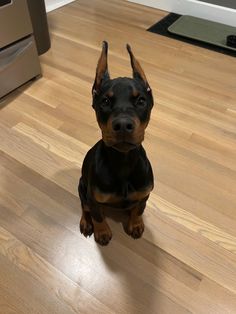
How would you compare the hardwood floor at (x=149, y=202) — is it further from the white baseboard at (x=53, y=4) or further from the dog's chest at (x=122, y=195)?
the white baseboard at (x=53, y=4)

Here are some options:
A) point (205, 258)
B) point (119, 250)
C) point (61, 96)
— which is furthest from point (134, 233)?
point (61, 96)

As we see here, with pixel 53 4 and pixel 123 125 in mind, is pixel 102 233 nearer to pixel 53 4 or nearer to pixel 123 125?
pixel 123 125

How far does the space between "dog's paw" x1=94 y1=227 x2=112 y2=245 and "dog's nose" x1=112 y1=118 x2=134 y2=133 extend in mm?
581

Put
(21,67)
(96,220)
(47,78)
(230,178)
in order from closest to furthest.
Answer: (96,220)
(230,178)
(21,67)
(47,78)

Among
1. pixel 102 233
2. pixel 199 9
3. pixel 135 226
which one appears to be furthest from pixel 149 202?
pixel 199 9

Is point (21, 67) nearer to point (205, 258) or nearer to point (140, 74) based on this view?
point (140, 74)

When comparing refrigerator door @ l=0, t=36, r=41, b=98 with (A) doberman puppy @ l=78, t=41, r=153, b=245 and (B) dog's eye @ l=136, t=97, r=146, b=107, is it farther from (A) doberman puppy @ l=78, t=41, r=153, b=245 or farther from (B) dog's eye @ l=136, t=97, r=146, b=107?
(B) dog's eye @ l=136, t=97, r=146, b=107

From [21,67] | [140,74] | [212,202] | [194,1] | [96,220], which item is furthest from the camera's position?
[194,1]

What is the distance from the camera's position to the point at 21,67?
6.84ft

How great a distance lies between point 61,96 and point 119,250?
47.4 inches

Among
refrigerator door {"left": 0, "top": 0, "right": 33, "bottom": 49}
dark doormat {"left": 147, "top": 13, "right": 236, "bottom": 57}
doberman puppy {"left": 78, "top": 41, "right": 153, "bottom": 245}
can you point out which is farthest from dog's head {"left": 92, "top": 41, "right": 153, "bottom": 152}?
dark doormat {"left": 147, "top": 13, "right": 236, "bottom": 57}

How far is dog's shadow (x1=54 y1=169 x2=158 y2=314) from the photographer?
117cm

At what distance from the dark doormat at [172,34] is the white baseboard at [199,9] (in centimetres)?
8

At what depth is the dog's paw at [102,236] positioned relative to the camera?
4.32ft
